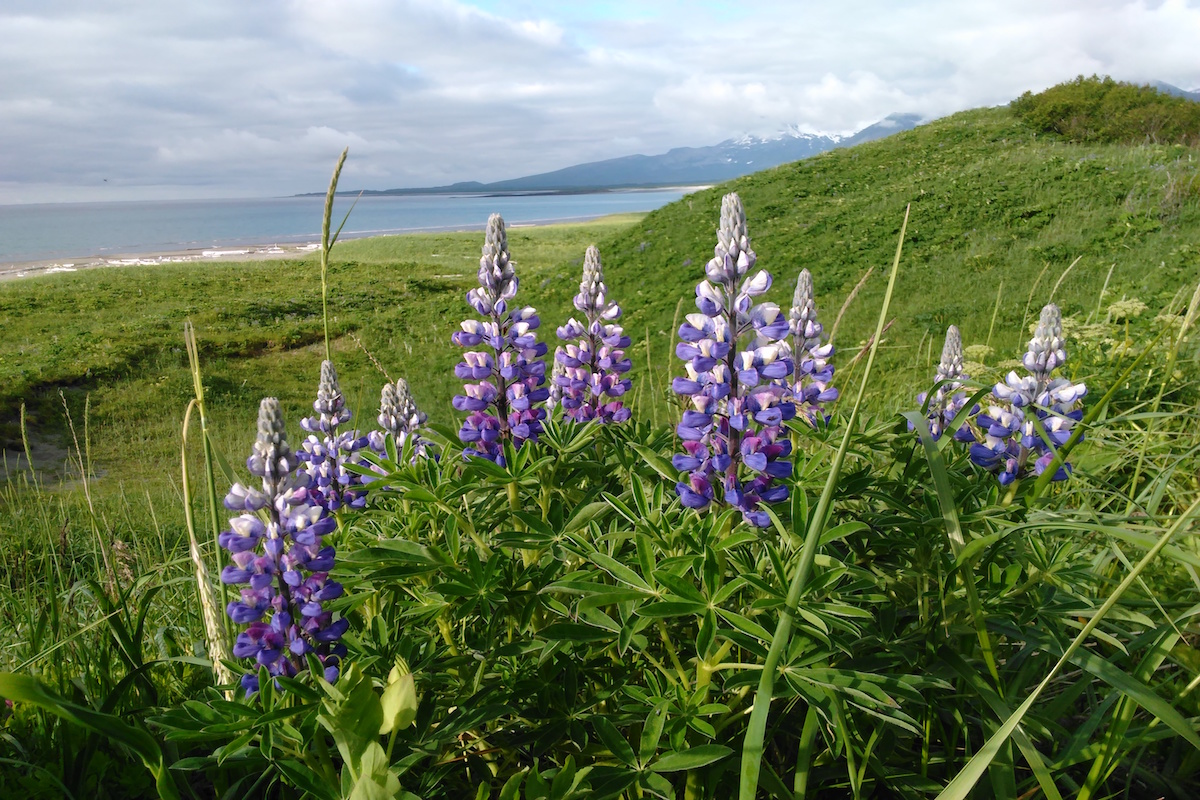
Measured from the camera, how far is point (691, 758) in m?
1.39

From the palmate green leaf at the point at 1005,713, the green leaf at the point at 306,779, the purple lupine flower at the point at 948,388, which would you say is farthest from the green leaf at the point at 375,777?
the purple lupine flower at the point at 948,388

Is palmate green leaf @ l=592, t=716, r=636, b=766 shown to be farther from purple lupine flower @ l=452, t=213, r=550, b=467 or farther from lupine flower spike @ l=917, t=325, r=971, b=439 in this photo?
lupine flower spike @ l=917, t=325, r=971, b=439

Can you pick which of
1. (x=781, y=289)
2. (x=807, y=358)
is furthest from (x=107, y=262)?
→ (x=807, y=358)

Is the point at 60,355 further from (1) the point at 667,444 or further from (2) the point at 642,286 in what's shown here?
(1) the point at 667,444

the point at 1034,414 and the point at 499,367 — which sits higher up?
the point at 499,367

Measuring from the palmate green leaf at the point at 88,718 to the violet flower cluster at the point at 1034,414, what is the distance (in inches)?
91.4

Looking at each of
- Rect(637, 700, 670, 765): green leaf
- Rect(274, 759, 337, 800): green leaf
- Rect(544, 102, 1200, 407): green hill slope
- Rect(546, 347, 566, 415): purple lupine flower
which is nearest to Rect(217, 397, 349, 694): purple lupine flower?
Rect(274, 759, 337, 800): green leaf

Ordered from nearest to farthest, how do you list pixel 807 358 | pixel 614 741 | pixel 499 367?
pixel 614 741
pixel 499 367
pixel 807 358

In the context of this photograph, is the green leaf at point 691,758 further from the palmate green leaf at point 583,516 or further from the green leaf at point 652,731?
the palmate green leaf at point 583,516

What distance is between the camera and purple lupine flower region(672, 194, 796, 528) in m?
1.81

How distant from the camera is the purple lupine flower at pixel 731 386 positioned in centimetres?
181

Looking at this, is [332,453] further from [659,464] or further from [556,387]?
[659,464]

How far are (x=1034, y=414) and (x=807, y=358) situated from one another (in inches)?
32.7

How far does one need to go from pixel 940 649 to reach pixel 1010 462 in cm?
105
